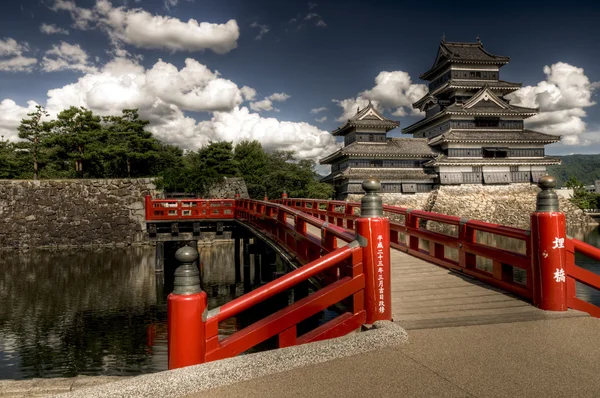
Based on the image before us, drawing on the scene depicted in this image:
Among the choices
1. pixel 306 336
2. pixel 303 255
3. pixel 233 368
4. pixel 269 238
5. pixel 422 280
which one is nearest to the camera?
pixel 233 368

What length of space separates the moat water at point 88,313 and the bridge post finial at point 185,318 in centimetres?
629

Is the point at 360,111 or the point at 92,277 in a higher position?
the point at 360,111

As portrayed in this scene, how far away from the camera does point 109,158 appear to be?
34844mm

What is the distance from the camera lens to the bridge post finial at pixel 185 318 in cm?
279

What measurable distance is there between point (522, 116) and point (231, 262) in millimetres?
29728

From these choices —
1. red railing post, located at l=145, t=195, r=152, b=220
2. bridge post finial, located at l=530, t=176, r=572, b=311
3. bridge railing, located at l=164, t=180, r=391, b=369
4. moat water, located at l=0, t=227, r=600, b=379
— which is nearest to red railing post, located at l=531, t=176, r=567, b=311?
bridge post finial, located at l=530, t=176, r=572, b=311

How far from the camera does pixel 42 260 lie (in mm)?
22156

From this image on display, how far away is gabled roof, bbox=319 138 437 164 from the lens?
35.1 meters

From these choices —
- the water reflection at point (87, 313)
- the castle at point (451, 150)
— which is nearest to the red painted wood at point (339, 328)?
the water reflection at point (87, 313)

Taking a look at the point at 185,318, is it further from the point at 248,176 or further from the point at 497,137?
Result: the point at 248,176

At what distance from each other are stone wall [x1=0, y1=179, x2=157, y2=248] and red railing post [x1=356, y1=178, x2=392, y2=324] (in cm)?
2612

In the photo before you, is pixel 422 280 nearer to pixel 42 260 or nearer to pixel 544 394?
pixel 544 394

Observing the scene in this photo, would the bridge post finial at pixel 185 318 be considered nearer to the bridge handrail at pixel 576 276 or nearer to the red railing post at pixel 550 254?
the red railing post at pixel 550 254

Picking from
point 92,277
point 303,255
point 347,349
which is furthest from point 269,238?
point 92,277
